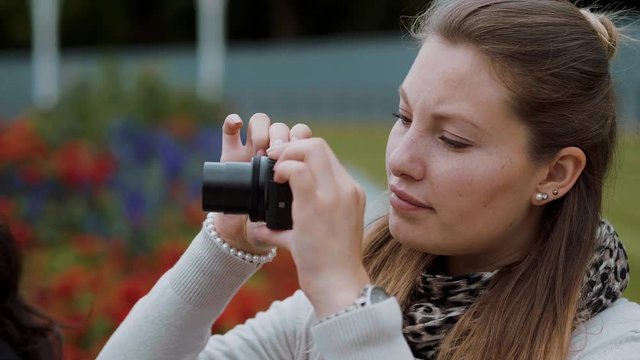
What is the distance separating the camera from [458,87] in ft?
5.77

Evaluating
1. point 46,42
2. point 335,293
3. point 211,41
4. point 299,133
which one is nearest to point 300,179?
point 335,293

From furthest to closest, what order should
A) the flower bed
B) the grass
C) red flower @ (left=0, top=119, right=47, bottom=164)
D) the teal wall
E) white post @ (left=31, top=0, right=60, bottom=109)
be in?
the teal wall → white post @ (left=31, top=0, right=60, bottom=109) → red flower @ (left=0, top=119, right=47, bottom=164) → the flower bed → the grass

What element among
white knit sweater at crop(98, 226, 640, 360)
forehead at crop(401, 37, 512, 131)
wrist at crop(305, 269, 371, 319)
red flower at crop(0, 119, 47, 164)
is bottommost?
red flower at crop(0, 119, 47, 164)

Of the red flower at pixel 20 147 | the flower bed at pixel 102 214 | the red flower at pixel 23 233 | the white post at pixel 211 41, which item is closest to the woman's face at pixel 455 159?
the flower bed at pixel 102 214

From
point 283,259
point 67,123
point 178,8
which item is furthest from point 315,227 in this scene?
point 178,8

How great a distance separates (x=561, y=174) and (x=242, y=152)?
55cm

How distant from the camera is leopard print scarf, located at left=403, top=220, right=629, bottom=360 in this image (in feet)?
6.00

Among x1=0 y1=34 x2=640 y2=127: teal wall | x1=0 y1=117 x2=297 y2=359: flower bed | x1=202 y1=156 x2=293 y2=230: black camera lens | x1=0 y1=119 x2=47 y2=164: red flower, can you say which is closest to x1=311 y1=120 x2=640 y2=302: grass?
x1=202 y1=156 x2=293 y2=230: black camera lens

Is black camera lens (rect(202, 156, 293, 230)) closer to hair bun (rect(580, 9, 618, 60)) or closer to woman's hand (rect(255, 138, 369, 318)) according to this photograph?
woman's hand (rect(255, 138, 369, 318))

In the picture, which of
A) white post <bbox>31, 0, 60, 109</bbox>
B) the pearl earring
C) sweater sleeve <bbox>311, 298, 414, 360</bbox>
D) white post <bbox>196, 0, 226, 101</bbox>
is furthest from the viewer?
white post <bbox>31, 0, 60, 109</bbox>

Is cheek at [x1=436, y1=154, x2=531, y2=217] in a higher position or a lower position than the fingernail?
lower

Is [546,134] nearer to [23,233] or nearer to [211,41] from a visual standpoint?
[23,233]

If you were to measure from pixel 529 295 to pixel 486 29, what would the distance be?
44 centimetres

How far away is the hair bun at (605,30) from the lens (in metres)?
1.91
